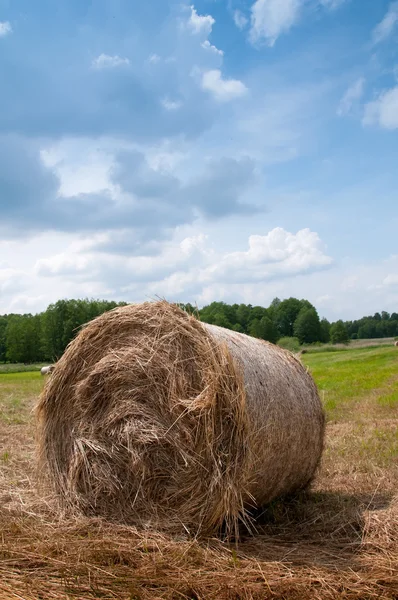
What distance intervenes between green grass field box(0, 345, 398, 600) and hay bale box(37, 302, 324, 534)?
0.30m

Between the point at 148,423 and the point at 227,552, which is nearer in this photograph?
the point at 227,552

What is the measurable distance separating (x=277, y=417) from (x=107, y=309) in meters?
60.6

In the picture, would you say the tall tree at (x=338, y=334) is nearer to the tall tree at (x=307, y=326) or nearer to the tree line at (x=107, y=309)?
the tree line at (x=107, y=309)

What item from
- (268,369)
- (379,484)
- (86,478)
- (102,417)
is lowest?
(379,484)

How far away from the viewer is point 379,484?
6352 mm

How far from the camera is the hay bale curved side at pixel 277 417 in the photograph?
5066 millimetres

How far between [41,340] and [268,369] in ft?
→ 211

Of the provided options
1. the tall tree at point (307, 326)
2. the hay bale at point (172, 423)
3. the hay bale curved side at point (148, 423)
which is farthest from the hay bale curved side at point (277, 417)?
the tall tree at point (307, 326)

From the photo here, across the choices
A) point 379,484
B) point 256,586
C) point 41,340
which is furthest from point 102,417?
point 41,340

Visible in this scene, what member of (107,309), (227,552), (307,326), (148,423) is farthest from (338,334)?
(227,552)

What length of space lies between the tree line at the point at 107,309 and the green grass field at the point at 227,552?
135 feet

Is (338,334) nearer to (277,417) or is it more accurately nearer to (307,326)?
(307,326)

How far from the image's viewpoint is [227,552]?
4535mm

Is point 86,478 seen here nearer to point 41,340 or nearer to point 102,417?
point 102,417
